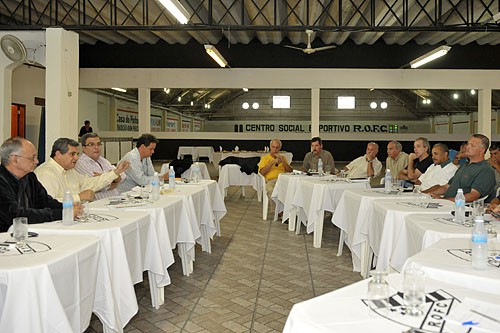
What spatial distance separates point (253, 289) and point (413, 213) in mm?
1458

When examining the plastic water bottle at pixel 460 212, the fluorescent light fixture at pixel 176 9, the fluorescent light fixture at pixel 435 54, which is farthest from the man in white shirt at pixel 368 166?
the plastic water bottle at pixel 460 212

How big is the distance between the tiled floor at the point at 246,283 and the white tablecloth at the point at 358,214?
0.67 ft

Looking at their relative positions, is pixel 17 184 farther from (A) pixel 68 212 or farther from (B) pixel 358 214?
(B) pixel 358 214

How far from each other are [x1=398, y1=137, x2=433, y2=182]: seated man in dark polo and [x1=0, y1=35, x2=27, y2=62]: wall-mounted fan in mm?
6798

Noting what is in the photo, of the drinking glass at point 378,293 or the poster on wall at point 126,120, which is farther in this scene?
the poster on wall at point 126,120

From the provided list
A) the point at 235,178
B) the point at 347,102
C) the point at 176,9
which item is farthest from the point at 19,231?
the point at 347,102

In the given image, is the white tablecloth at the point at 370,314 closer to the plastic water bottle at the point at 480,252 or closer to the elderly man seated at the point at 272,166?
the plastic water bottle at the point at 480,252

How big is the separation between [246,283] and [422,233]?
181 centimetres

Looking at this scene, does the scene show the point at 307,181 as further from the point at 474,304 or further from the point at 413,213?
the point at 474,304

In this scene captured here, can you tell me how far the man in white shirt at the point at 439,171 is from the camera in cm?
539

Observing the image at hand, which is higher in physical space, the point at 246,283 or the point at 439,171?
the point at 439,171

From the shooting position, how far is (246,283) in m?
4.47

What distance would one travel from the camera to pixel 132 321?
3.51m

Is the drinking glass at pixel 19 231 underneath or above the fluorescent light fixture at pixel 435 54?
underneath
